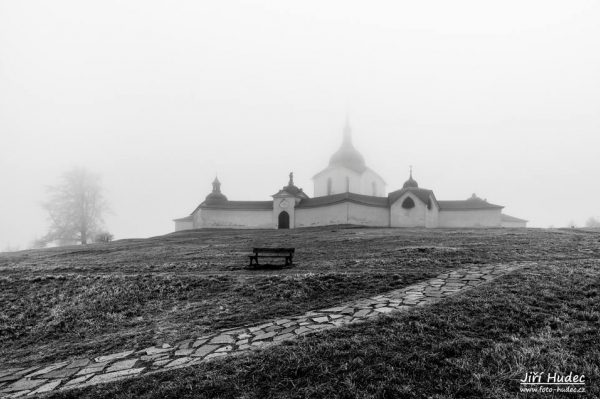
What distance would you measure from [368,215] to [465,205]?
10.7 meters

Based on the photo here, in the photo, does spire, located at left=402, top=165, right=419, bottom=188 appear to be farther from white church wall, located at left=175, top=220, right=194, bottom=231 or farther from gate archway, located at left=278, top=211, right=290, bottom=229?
white church wall, located at left=175, top=220, right=194, bottom=231

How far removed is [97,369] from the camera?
4473 millimetres

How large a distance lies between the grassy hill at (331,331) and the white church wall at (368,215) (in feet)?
65.9

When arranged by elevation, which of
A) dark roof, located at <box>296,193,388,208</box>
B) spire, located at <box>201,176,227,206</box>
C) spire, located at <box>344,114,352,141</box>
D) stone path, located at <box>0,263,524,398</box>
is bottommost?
stone path, located at <box>0,263,524,398</box>

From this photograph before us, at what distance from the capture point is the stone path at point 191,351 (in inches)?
164

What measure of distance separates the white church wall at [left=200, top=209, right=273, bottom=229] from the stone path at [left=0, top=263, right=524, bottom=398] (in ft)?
100

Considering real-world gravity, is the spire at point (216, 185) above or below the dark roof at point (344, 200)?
above

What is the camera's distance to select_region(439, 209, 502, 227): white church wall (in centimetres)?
3262

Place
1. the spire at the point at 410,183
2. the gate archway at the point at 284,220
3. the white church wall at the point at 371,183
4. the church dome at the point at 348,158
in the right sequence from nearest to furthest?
the gate archway at the point at 284,220 < the spire at the point at 410,183 < the white church wall at the point at 371,183 < the church dome at the point at 348,158

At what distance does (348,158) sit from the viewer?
46406mm

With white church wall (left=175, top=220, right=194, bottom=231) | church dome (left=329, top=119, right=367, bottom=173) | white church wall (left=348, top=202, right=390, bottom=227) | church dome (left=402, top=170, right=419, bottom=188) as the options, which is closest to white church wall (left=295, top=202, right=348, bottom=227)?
white church wall (left=348, top=202, right=390, bottom=227)

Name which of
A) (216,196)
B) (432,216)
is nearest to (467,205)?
(432,216)

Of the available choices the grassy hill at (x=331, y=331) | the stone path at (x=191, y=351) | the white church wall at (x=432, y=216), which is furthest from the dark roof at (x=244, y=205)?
the stone path at (x=191, y=351)

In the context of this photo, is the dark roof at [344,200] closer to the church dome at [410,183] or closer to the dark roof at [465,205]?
the church dome at [410,183]
